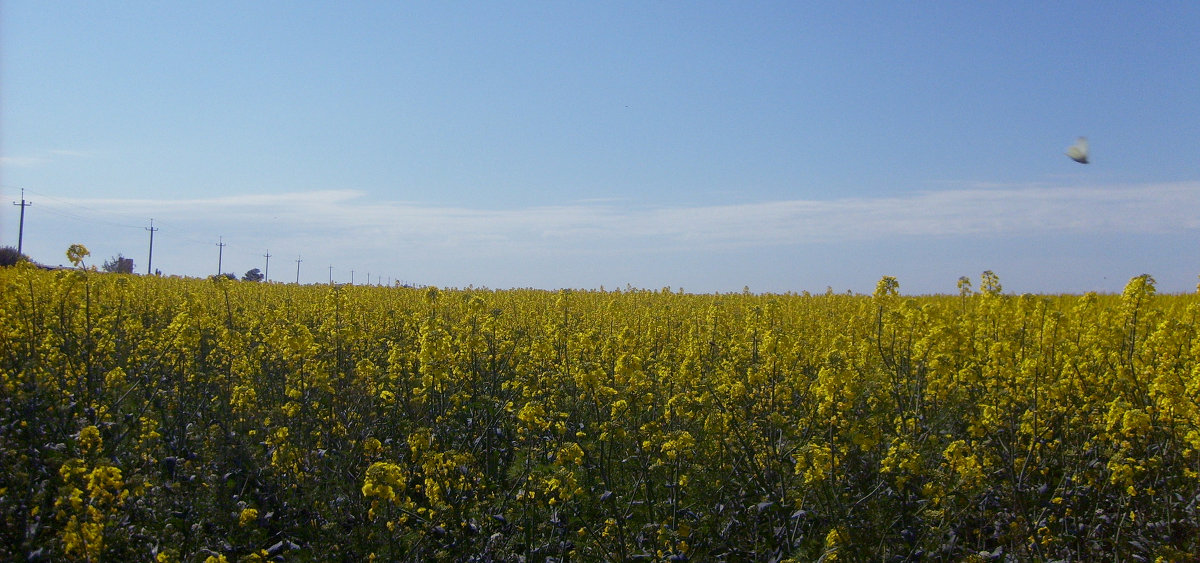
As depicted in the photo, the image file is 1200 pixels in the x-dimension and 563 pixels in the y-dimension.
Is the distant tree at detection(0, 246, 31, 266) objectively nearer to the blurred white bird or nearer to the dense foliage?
the dense foliage

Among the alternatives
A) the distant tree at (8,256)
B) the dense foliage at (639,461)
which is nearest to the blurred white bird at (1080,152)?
the dense foliage at (639,461)

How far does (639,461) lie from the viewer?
492 centimetres

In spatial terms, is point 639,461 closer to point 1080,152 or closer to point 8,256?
point 1080,152

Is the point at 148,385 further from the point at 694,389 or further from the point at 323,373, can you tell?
the point at 694,389

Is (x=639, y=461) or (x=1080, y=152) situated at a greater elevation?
(x=1080, y=152)

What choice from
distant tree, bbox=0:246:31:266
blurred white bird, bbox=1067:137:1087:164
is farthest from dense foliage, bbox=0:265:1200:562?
distant tree, bbox=0:246:31:266

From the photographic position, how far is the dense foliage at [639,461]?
4.22 m

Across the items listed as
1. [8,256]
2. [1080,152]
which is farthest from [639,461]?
[8,256]

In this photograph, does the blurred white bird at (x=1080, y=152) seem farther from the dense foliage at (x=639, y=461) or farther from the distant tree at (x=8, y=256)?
the distant tree at (x=8, y=256)

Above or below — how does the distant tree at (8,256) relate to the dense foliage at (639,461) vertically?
above

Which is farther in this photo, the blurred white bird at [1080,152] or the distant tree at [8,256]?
the distant tree at [8,256]

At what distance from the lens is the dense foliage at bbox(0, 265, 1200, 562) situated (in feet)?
13.9

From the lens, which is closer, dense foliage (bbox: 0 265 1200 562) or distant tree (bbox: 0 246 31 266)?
dense foliage (bbox: 0 265 1200 562)

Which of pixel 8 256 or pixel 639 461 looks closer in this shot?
pixel 639 461
